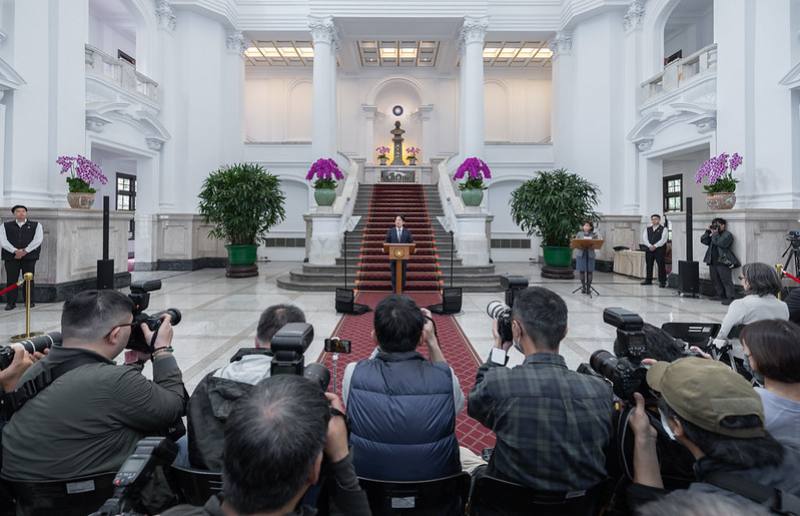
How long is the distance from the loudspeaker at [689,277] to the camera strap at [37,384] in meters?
9.60

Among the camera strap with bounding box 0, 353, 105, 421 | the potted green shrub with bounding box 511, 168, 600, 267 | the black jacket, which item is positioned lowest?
the camera strap with bounding box 0, 353, 105, 421

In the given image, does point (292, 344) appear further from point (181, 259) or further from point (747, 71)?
point (181, 259)

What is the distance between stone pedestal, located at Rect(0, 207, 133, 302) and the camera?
789cm

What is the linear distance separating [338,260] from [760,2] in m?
9.72

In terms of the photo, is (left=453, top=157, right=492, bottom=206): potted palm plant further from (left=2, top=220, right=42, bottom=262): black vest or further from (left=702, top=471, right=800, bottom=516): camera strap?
(left=702, top=471, right=800, bottom=516): camera strap

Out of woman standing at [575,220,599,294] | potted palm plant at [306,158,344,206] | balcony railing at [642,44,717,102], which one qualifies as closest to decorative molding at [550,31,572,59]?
balcony railing at [642,44,717,102]

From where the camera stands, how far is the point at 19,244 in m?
7.18

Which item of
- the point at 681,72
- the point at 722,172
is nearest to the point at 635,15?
the point at 681,72

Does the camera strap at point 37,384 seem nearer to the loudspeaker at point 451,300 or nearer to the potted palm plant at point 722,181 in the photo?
the loudspeaker at point 451,300

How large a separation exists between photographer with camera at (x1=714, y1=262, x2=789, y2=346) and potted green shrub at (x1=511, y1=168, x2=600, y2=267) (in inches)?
333

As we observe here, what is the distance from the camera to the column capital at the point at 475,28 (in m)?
14.1

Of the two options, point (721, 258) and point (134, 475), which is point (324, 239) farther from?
point (134, 475)

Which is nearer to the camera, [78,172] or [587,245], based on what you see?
[78,172]

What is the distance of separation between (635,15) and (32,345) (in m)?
15.5
